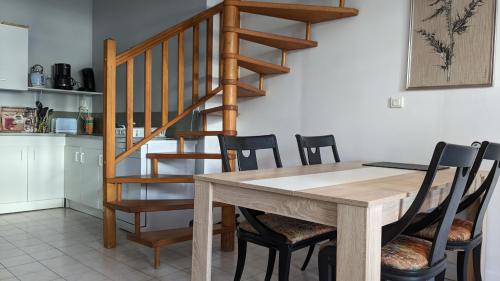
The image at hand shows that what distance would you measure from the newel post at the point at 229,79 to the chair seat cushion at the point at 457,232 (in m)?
1.57

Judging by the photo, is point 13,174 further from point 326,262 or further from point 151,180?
point 326,262

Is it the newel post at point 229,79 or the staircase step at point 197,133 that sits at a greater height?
the newel post at point 229,79

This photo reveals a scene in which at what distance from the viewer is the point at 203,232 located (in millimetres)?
1897

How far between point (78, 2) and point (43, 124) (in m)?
1.78

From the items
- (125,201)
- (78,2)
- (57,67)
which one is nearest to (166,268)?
(125,201)

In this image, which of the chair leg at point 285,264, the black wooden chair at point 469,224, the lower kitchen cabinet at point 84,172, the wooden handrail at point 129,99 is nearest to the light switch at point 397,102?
the black wooden chair at point 469,224

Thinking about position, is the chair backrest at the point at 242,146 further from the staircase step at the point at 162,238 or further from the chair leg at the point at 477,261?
the chair leg at the point at 477,261

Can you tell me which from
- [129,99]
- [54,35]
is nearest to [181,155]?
[129,99]

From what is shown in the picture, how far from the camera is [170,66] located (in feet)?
14.3

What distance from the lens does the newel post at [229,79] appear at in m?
3.12

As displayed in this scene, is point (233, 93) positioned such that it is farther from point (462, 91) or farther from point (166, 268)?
point (462, 91)

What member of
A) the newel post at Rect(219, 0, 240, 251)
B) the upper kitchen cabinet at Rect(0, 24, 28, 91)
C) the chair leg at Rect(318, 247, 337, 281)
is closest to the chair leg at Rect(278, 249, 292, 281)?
the chair leg at Rect(318, 247, 337, 281)

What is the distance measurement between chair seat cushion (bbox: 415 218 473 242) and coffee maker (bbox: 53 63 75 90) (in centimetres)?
461

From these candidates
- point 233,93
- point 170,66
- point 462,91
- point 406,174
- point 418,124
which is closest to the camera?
point 406,174
